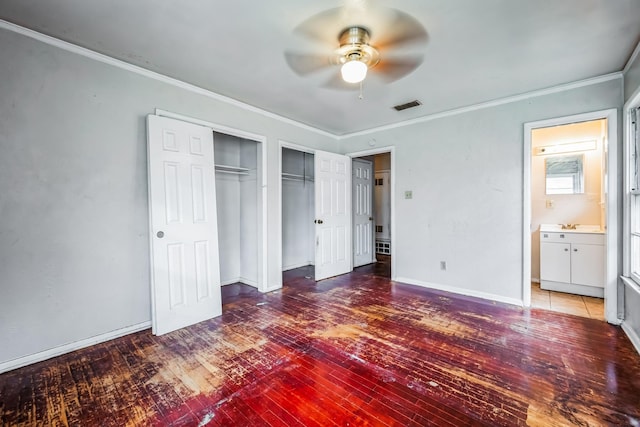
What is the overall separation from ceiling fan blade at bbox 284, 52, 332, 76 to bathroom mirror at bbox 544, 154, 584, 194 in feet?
12.9

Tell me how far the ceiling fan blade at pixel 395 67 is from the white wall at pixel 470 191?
1489mm

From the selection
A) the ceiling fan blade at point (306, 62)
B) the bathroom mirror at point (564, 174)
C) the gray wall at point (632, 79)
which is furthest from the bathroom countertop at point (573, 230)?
the ceiling fan blade at point (306, 62)

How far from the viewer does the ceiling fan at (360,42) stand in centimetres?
192

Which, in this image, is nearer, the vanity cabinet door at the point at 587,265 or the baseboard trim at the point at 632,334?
the baseboard trim at the point at 632,334

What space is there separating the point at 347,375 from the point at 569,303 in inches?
126

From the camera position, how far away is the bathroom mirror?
4.02 m

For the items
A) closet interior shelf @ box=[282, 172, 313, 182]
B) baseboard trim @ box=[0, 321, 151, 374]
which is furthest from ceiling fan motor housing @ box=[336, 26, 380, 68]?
baseboard trim @ box=[0, 321, 151, 374]

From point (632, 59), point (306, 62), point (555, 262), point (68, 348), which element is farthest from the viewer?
point (555, 262)

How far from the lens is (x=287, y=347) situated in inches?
94.0

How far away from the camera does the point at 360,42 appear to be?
6.92 feet

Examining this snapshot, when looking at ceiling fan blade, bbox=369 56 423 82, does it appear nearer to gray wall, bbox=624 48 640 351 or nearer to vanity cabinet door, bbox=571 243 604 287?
gray wall, bbox=624 48 640 351

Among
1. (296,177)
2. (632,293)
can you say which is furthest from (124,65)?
(632,293)

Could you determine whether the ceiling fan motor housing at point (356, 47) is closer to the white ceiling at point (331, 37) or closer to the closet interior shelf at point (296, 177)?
the white ceiling at point (331, 37)

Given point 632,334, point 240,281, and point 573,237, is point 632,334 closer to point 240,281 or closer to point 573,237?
point 573,237
